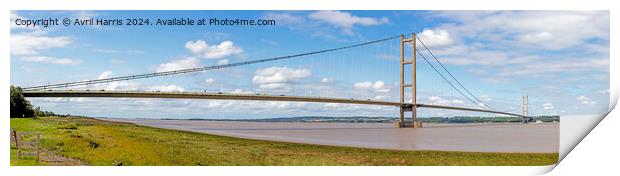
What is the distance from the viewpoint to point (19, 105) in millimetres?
10258

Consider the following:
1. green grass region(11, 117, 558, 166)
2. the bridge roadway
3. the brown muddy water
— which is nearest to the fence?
green grass region(11, 117, 558, 166)

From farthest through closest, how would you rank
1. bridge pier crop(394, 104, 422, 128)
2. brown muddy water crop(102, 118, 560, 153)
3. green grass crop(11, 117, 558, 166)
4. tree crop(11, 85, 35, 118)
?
bridge pier crop(394, 104, 422, 128), brown muddy water crop(102, 118, 560, 153), tree crop(11, 85, 35, 118), green grass crop(11, 117, 558, 166)

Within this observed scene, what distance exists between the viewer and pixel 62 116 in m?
12.1

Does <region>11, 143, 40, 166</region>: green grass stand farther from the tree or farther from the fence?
the tree

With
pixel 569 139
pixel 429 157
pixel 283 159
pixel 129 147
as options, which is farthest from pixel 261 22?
pixel 569 139

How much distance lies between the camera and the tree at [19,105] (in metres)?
9.73

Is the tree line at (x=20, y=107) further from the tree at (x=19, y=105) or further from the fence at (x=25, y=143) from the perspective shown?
the fence at (x=25, y=143)

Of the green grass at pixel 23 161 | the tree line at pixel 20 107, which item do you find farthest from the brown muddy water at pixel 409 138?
the green grass at pixel 23 161

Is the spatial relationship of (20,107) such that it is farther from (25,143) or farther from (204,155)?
(204,155)

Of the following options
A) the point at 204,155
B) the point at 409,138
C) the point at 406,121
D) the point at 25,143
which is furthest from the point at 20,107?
the point at 406,121

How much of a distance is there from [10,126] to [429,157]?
6909 mm

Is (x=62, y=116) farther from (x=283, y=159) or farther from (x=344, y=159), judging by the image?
(x=344, y=159)

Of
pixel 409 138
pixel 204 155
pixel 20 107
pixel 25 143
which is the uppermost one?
pixel 20 107

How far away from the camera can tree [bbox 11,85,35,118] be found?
383 inches
